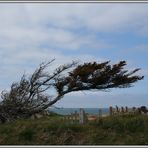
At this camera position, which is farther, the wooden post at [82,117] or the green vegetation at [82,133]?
the wooden post at [82,117]

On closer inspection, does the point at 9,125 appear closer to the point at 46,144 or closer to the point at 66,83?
the point at 46,144

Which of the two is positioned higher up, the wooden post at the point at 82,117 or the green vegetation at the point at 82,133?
the wooden post at the point at 82,117

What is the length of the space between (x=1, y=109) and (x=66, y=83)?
2.55 metres

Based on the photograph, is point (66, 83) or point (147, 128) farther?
point (66, 83)

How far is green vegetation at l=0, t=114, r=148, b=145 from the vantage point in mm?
11188

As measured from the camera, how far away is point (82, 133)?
11.7 meters

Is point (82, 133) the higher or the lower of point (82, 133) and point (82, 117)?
the lower

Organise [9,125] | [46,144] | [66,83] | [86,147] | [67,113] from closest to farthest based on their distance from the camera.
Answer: [86,147], [46,144], [9,125], [66,83], [67,113]

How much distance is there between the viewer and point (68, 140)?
447 inches

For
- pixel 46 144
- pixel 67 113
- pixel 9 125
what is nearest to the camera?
pixel 46 144

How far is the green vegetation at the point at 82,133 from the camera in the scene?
36.7 ft

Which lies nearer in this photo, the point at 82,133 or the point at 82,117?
the point at 82,133

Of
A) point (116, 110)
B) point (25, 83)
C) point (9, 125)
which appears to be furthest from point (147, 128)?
point (25, 83)

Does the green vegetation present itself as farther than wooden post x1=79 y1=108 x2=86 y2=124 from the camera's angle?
No
